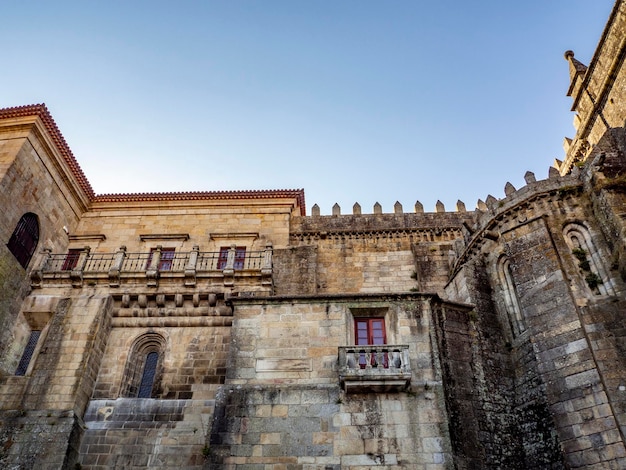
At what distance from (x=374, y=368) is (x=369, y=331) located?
1.42m

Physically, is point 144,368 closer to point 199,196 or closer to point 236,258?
point 236,258

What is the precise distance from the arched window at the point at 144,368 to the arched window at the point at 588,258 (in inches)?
492

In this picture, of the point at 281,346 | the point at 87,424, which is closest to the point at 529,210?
the point at 281,346

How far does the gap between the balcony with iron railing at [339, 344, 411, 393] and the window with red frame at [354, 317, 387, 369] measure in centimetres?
65

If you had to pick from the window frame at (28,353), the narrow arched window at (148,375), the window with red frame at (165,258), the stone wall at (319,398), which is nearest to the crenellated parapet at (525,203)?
the stone wall at (319,398)

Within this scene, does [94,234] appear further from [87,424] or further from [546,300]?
[546,300]

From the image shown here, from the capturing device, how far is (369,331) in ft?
44.6

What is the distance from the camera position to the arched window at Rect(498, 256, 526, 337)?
47.0 feet

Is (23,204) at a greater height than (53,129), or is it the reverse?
(53,129)

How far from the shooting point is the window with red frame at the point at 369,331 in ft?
44.1

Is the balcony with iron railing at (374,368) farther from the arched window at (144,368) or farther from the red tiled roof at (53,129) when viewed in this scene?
the red tiled roof at (53,129)

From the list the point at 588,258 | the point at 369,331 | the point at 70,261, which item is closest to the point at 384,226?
the point at 369,331

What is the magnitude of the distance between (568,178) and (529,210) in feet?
4.84

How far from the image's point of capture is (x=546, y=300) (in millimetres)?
13312
